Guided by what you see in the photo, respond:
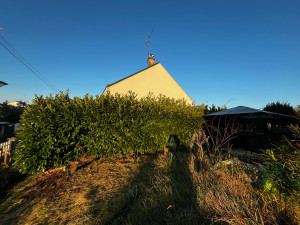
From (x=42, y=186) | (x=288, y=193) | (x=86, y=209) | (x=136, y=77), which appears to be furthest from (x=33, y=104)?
(x=136, y=77)

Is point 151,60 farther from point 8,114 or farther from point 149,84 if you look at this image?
point 8,114

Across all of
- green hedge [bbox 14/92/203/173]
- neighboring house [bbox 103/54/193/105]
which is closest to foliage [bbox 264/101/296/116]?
neighboring house [bbox 103/54/193/105]

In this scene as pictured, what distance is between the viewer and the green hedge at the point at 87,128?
360 cm

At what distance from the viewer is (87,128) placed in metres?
4.43

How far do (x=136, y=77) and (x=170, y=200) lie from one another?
1330cm

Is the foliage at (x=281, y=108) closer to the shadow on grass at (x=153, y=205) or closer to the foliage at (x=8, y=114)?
the shadow on grass at (x=153, y=205)

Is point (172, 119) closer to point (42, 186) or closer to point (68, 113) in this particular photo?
point (68, 113)

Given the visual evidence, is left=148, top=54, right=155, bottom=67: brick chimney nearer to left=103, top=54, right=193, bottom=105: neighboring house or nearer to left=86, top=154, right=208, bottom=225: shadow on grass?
left=103, top=54, right=193, bottom=105: neighboring house

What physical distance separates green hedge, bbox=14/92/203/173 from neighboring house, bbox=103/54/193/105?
8616 mm

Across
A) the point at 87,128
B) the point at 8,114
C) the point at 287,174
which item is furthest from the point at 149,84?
the point at 8,114

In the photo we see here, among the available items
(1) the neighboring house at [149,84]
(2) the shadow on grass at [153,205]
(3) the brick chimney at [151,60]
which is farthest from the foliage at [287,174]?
(3) the brick chimney at [151,60]

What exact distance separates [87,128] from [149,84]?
1119cm

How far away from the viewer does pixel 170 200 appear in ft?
7.76

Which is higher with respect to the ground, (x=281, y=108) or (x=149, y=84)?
(x=149, y=84)
